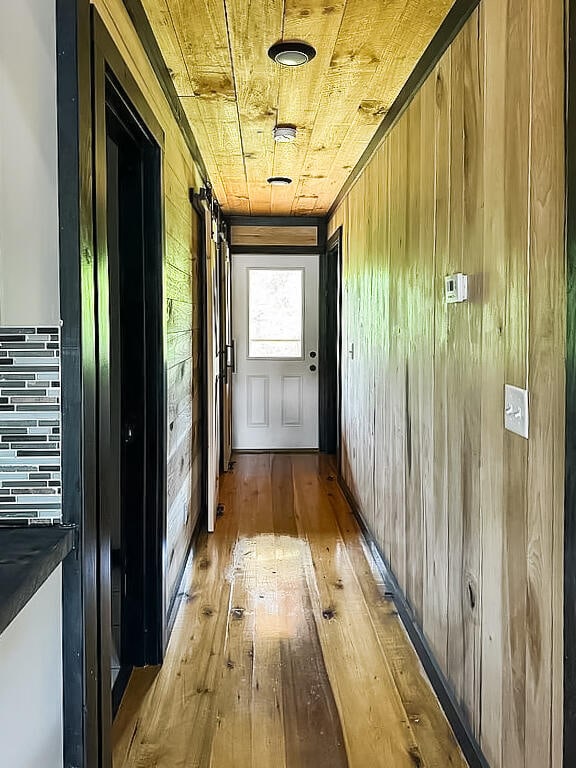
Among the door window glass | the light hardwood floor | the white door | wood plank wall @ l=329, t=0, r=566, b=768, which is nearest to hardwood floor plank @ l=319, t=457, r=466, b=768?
the light hardwood floor

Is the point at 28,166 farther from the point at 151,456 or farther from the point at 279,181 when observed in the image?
the point at 279,181

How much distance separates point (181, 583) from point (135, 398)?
4.00 feet

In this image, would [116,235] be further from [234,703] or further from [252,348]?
[252,348]

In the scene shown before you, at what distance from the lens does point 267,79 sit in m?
2.71

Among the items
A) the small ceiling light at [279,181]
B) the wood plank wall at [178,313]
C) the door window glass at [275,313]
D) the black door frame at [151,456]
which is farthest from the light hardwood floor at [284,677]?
the door window glass at [275,313]

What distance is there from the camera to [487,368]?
5.93 ft

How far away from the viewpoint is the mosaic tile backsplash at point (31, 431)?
53.7 inches

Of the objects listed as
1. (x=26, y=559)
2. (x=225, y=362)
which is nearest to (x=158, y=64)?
(x=26, y=559)

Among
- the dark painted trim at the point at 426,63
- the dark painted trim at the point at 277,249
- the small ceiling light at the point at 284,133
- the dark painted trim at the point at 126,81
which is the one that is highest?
the small ceiling light at the point at 284,133

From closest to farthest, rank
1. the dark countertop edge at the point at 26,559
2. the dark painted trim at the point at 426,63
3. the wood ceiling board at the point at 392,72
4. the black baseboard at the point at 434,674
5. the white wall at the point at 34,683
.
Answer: the dark countertop edge at the point at 26,559, the white wall at the point at 34,683, the black baseboard at the point at 434,674, the dark painted trim at the point at 426,63, the wood ceiling board at the point at 392,72

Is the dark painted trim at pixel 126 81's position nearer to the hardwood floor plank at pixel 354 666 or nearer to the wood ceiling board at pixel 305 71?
the wood ceiling board at pixel 305 71

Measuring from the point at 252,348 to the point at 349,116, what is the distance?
3.63 meters

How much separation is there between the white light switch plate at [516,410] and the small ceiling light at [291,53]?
1.50m

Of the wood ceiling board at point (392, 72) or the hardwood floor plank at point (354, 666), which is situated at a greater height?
the wood ceiling board at point (392, 72)
